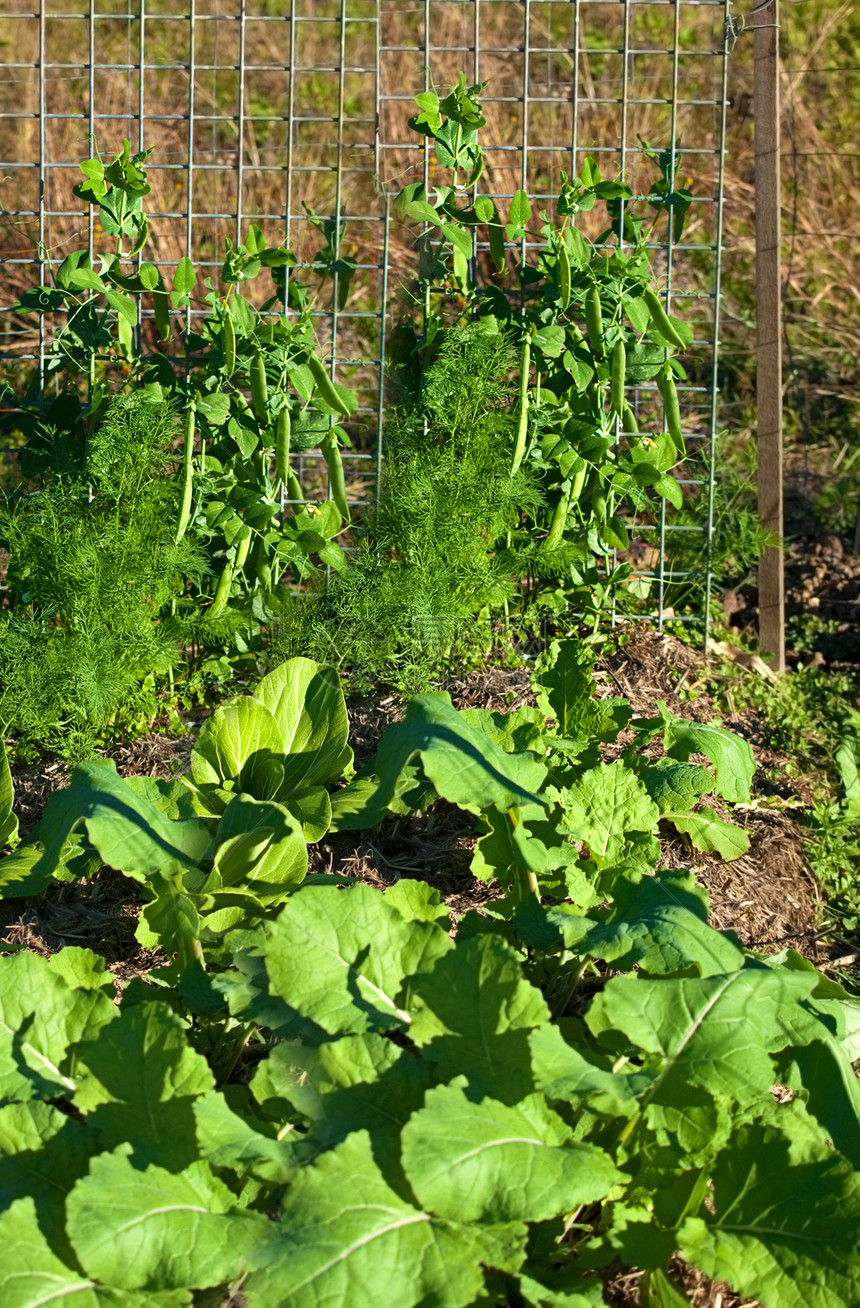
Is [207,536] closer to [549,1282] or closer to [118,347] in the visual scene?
[118,347]

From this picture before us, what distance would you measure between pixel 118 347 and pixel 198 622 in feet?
2.82

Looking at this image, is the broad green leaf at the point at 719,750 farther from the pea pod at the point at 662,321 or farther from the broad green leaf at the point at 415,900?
the pea pod at the point at 662,321

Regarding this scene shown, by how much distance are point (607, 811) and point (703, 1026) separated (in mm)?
724

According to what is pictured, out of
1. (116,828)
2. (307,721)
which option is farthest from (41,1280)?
(307,721)

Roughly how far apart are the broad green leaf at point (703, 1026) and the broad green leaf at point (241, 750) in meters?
1.26

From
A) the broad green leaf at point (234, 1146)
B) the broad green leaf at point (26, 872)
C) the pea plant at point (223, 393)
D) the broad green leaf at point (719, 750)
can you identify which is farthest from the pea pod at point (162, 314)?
the broad green leaf at point (234, 1146)

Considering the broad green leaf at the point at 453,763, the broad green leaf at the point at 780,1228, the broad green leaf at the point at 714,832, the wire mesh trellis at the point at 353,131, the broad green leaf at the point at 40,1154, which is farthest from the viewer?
the wire mesh trellis at the point at 353,131

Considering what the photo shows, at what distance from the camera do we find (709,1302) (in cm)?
207

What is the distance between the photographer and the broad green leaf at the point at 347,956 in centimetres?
209

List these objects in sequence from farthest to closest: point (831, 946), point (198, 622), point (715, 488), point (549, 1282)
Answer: point (715, 488) < point (198, 622) < point (831, 946) < point (549, 1282)

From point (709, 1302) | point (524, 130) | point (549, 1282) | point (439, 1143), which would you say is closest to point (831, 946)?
point (709, 1302)

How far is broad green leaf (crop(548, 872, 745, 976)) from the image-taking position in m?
2.10

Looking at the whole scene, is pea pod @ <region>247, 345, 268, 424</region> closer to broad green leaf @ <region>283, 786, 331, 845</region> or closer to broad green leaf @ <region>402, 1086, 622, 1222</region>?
broad green leaf @ <region>283, 786, 331, 845</region>

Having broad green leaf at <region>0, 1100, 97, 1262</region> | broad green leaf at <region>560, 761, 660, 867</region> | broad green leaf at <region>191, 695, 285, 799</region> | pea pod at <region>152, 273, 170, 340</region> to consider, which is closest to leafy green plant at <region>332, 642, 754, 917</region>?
broad green leaf at <region>560, 761, 660, 867</region>
